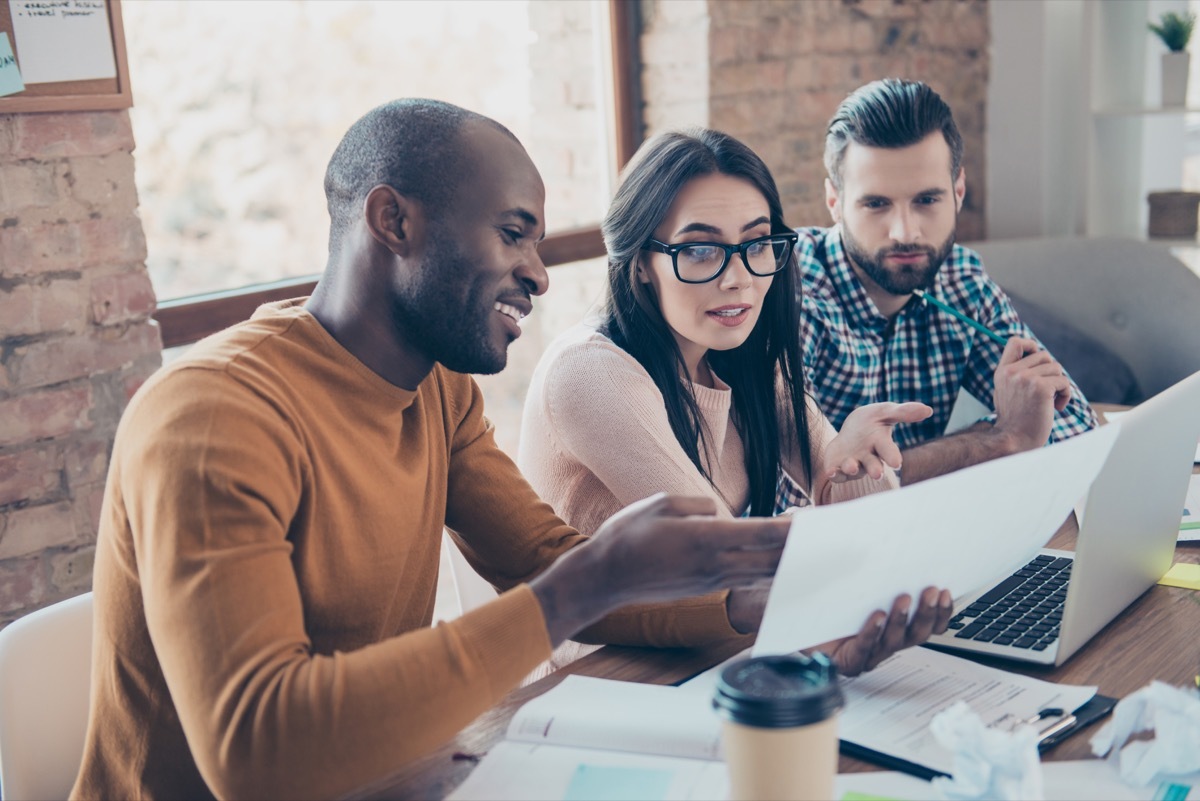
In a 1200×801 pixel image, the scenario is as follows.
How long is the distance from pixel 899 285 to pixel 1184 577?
89 centimetres

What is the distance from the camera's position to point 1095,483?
115 cm

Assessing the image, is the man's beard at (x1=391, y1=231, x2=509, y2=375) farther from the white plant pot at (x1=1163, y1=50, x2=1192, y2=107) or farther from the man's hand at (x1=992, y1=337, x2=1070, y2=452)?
the white plant pot at (x1=1163, y1=50, x2=1192, y2=107)

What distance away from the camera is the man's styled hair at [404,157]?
1186 mm

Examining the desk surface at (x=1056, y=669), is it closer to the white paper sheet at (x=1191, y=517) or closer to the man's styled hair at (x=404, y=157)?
the white paper sheet at (x=1191, y=517)

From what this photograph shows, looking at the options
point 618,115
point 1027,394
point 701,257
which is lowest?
point 1027,394

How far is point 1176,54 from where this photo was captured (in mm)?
3184

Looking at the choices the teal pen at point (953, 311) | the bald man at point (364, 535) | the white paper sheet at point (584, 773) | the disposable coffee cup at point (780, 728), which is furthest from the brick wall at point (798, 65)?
the disposable coffee cup at point (780, 728)

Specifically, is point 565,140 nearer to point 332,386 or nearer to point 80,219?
point 80,219

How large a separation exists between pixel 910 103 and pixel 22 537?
5.46 ft

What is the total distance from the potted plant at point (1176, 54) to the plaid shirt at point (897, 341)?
132 cm

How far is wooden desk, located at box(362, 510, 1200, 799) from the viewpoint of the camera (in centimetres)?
102

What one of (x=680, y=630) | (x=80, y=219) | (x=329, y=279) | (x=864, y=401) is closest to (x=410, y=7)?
(x=80, y=219)

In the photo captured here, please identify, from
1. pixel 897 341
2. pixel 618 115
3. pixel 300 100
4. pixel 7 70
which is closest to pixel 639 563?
pixel 7 70

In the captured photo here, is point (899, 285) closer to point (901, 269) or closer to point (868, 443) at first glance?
point (901, 269)
